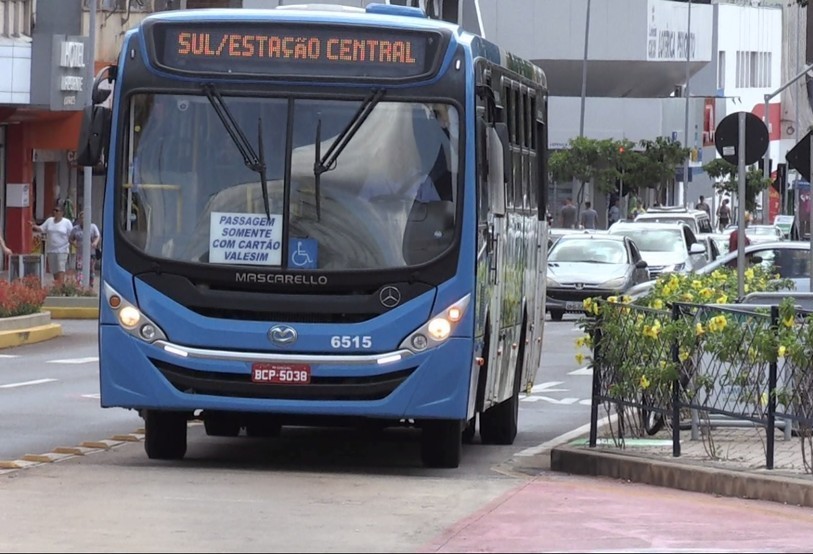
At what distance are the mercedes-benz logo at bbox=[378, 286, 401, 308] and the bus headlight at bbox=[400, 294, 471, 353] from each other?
225 mm

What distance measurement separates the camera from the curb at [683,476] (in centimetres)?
1255

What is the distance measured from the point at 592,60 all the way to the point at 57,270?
53380mm

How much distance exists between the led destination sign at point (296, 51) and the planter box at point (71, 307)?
22782mm

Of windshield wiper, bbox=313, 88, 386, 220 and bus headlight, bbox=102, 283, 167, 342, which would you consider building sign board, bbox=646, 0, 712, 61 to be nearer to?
windshield wiper, bbox=313, 88, 386, 220

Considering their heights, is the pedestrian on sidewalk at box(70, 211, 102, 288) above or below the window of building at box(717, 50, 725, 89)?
below

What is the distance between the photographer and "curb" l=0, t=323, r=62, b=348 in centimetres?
2948

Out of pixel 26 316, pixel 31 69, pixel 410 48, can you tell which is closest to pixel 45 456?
pixel 410 48

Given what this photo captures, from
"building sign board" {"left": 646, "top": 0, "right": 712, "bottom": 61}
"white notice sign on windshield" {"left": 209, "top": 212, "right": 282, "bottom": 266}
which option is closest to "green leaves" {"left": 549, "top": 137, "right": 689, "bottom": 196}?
"building sign board" {"left": 646, "top": 0, "right": 712, "bottom": 61}

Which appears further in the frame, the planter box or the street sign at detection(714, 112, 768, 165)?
the planter box

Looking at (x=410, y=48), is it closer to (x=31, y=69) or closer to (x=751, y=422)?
(x=751, y=422)

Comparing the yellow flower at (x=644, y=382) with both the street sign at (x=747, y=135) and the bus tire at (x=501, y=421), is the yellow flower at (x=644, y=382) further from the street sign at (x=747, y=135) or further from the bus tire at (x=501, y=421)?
the street sign at (x=747, y=135)

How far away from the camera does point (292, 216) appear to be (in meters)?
13.5

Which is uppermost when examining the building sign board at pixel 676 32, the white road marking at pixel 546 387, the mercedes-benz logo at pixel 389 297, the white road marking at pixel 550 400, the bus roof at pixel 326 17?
the building sign board at pixel 676 32

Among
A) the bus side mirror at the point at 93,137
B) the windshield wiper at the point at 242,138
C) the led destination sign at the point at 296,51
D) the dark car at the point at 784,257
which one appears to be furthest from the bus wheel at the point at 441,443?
the dark car at the point at 784,257
